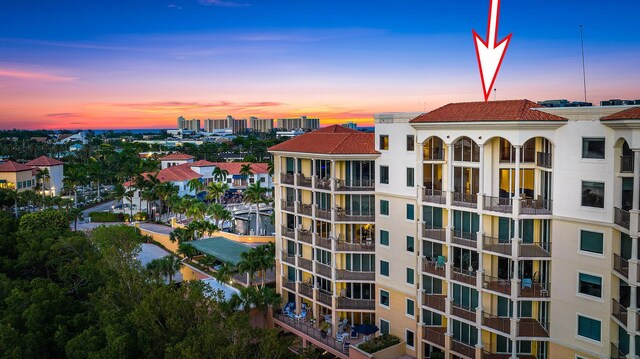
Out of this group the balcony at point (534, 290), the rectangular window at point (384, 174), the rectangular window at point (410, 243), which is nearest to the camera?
the balcony at point (534, 290)

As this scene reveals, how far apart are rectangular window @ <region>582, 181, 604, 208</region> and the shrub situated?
16.9 m

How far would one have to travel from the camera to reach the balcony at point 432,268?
33.9 meters

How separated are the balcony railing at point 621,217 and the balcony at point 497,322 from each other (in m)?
8.73

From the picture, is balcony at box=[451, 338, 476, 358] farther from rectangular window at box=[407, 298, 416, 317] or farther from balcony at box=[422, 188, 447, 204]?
balcony at box=[422, 188, 447, 204]

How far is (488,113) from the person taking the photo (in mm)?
30766

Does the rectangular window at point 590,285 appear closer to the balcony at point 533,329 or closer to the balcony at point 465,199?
the balcony at point 533,329

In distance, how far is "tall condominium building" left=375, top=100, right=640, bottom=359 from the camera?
2623 centimetres

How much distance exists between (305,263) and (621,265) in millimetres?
24635

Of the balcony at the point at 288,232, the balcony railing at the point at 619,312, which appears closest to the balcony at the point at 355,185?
the balcony at the point at 288,232

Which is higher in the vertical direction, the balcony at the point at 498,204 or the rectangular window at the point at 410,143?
the rectangular window at the point at 410,143

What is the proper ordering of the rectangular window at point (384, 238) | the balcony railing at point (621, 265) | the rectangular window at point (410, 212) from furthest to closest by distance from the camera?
the rectangular window at point (384, 238)
the rectangular window at point (410, 212)
the balcony railing at point (621, 265)

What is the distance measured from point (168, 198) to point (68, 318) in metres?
48.1

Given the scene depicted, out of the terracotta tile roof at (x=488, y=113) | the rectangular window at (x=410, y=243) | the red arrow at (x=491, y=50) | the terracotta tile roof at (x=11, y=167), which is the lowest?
the rectangular window at (x=410, y=243)

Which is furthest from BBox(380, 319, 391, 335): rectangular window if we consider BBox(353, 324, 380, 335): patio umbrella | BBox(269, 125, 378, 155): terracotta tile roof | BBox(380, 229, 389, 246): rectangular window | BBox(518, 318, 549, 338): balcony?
BBox(269, 125, 378, 155): terracotta tile roof
